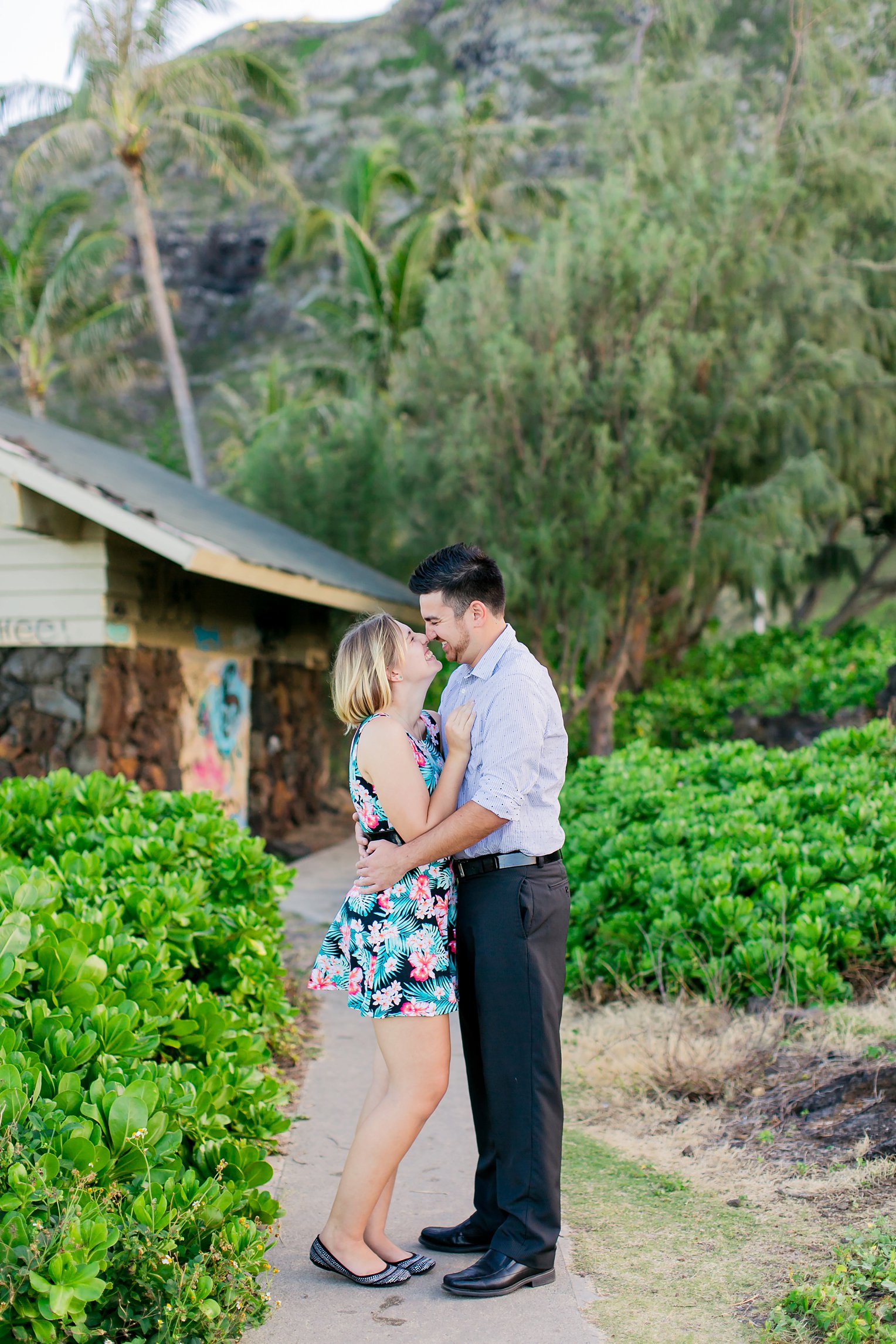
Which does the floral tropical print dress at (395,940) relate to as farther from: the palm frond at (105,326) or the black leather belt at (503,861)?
the palm frond at (105,326)

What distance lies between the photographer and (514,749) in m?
3.05

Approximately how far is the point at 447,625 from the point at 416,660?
152mm

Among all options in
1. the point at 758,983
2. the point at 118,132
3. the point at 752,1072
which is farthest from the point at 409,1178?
the point at 118,132

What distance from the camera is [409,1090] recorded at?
308 centimetres

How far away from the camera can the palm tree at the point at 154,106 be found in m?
20.4

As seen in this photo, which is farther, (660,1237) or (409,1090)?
(660,1237)

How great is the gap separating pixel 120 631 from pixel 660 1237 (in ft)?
21.8

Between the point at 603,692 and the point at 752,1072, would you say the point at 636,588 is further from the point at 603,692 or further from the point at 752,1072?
the point at 752,1072

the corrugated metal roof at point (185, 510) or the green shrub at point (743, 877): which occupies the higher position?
the corrugated metal roof at point (185, 510)

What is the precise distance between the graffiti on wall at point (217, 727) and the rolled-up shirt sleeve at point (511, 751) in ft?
22.5

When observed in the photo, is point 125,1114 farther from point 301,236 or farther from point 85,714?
point 301,236

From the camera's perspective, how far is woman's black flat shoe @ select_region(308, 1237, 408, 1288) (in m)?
3.09

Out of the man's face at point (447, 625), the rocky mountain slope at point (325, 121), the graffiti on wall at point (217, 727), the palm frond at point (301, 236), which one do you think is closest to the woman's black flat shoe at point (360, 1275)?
the man's face at point (447, 625)

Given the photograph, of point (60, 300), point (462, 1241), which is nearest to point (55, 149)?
point (60, 300)
